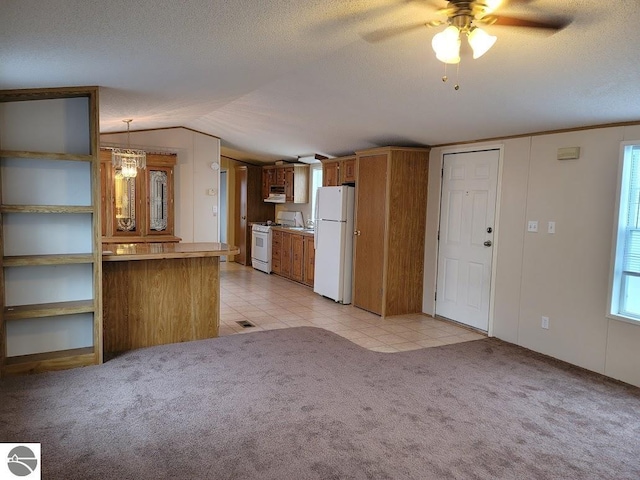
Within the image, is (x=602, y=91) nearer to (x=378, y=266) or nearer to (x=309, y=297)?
(x=378, y=266)

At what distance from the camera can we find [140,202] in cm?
657

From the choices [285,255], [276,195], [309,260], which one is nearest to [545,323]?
[309,260]

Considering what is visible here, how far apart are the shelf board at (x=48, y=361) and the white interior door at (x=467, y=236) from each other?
3776 millimetres

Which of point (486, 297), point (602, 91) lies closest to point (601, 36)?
point (602, 91)

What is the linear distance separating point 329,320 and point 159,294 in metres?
1.98

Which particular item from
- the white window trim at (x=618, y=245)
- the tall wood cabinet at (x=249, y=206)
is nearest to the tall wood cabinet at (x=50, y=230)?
the white window trim at (x=618, y=245)

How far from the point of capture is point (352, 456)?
2.40 m

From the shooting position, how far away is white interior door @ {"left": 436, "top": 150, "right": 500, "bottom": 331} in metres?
4.73

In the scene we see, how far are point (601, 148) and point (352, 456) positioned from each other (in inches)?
124

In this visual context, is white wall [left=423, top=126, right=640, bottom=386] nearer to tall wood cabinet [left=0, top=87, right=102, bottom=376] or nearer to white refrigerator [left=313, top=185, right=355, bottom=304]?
white refrigerator [left=313, top=185, right=355, bottom=304]

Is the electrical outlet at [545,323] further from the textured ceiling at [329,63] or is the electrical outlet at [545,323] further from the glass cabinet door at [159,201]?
the glass cabinet door at [159,201]

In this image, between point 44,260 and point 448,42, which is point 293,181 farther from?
point 448,42

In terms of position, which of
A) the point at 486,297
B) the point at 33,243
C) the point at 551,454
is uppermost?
the point at 33,243

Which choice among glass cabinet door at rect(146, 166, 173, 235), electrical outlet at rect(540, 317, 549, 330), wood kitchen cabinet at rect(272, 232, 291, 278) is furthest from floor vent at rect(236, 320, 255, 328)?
electrical outlet at rect(540, 317, 549, 330)
